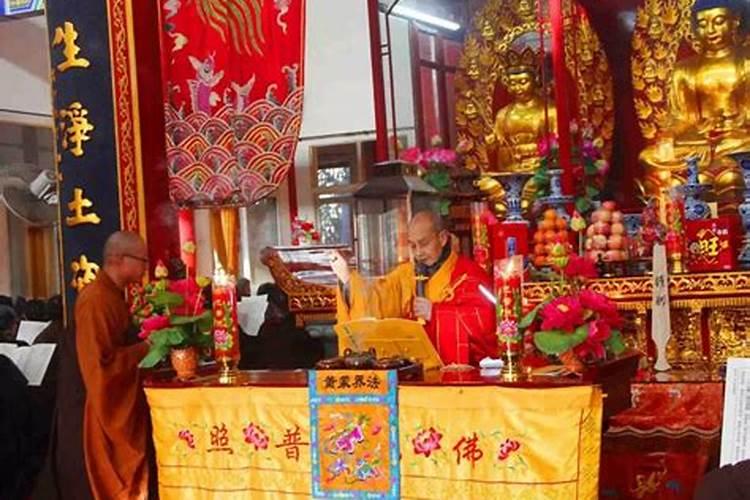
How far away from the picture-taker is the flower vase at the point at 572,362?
320 centimetres

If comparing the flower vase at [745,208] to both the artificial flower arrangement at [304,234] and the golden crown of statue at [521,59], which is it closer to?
the golden crown of statue at [521,59]

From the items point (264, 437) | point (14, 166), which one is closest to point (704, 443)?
point (264, 437)

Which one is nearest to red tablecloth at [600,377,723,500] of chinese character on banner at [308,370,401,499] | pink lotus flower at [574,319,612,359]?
pink lotus flower at [574,319,612,359]

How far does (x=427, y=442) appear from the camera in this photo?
3.27m

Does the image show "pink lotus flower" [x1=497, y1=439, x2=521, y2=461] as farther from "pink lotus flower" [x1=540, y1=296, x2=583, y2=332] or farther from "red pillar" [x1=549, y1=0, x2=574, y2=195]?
"red pillar" [x1=549, y1=0, x2=574, y2=195]

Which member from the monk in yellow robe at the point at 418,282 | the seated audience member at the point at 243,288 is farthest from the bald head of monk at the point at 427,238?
the seated audience member at the point at 243,288

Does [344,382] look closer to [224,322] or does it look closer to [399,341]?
[399,341]

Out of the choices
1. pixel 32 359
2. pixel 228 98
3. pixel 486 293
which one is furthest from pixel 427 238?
pixel 32 359

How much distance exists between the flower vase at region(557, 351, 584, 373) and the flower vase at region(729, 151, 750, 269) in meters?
1.84

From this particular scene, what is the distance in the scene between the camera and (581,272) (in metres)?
3.43

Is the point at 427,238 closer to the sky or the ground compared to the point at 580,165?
closer to the ground

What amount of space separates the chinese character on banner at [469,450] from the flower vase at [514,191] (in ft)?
9.56

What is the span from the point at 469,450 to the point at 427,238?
49.4 inches

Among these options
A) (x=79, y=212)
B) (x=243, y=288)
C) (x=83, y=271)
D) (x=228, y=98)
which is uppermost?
(x=228, y=98)
